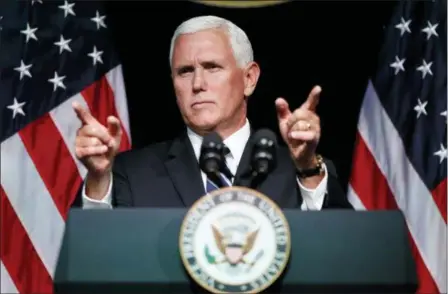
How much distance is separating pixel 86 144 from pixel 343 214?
55cm

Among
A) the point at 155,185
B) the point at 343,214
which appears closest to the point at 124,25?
the point at 155,185

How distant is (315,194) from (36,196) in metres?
1.47

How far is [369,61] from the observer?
349cm

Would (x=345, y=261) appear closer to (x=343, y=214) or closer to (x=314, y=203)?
(x=343, y=214)

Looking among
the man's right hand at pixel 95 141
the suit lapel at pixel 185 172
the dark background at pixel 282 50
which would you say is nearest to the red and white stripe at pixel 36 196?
the dark background at pixel 282 50

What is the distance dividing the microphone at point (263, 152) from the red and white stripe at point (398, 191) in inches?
62.4

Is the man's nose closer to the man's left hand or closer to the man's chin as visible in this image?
the man's chin

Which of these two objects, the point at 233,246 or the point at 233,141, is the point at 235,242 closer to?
the point at 233,246

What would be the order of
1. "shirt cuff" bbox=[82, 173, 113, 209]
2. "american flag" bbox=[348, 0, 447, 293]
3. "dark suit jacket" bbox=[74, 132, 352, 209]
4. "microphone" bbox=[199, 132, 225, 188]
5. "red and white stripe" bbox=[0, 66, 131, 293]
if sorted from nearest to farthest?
"microphone" bbox=[199, 132, 225, 188] < "shirt cuff" bbox=[82, 173, 113, 209] < "dark suit jacket" bbox=[74, 132, 352, 209] < "red and white stripe" bbox=[0, 66, 131, 293] < "american flag" bbox=[348, 0, 447, 293]

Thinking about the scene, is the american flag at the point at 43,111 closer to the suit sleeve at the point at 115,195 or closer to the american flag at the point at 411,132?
the suit sleeve at the point at 115,195

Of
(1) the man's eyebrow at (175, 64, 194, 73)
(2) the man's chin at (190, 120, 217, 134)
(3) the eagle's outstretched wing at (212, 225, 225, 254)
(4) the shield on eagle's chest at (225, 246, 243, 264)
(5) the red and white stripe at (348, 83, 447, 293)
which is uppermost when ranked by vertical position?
(1) the man's eyebrow at (175, 64, 194, 73)

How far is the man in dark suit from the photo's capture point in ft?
6.05

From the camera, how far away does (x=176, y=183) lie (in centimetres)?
225

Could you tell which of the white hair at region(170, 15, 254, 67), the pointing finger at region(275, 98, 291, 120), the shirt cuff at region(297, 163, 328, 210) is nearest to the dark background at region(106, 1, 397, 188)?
the white hair at region(170, 15, 254, 67)
